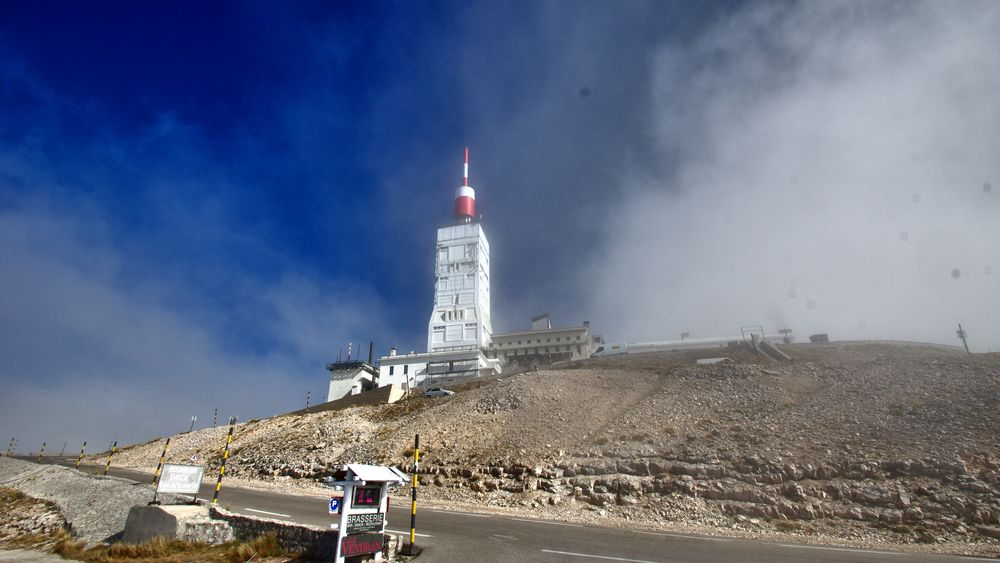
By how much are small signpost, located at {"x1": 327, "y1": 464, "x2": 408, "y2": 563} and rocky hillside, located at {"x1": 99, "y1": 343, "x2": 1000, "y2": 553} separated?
1066 centimetres

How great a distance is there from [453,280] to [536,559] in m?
71.7

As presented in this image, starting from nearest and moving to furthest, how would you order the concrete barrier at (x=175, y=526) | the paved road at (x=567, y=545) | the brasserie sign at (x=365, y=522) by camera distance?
the brasserie sign at (x=365, y=522) < the paved road at (x=567, y=545) < the concrete barrier at (x=175, y=526)

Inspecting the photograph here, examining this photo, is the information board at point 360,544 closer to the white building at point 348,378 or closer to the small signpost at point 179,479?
the small signpost at point 179,479

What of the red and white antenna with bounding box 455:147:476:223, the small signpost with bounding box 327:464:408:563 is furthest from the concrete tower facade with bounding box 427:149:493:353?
the small signpost with bounding box 327:464:408:563

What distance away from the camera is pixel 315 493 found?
23.5 metres

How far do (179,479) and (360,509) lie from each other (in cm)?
755

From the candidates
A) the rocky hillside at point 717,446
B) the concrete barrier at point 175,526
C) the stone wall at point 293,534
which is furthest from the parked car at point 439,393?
the stone wall at point 293,534

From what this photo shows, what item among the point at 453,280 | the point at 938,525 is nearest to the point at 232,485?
the point at 938,525

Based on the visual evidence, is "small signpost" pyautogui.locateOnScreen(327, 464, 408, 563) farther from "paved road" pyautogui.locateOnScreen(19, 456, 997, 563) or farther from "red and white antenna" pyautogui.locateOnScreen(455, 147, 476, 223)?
"red and white antenna" pyautogui.locateOnScreen(455, 147, 476, 223)

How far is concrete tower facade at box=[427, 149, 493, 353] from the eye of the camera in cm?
7581

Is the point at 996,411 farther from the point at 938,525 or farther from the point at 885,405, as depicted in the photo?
the point at 938,525

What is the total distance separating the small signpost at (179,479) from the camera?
13.2m

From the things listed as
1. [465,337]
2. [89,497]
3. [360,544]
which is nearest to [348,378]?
[465,337]

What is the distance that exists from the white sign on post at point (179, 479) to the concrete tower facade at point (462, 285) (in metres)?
59.3
